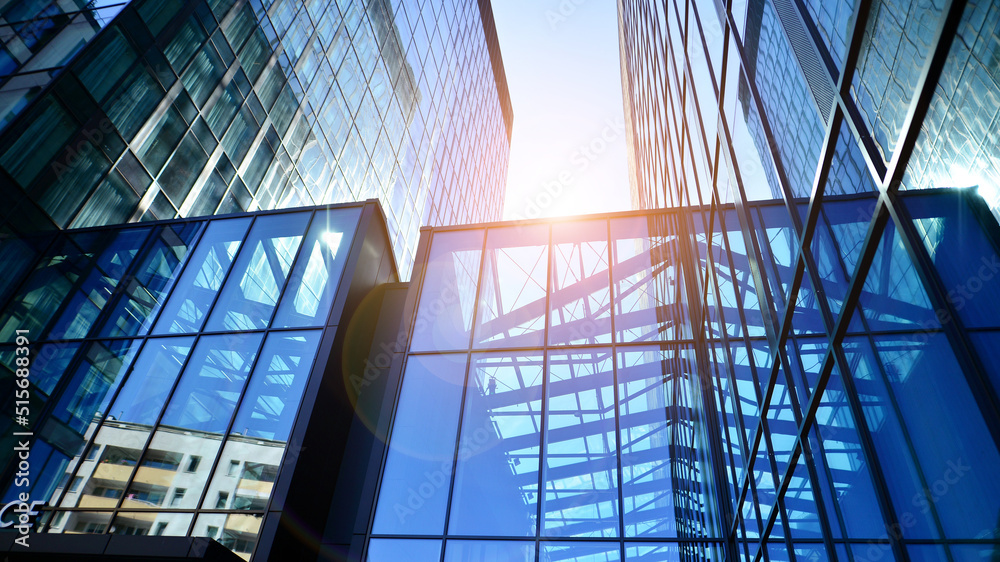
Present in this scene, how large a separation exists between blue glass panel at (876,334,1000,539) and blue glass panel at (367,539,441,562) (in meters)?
8.86

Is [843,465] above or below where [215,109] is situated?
below

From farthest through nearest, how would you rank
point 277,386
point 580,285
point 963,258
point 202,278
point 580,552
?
point 202,278 → point 580,285 → point 277,386 → point 580,552 → point 963,258

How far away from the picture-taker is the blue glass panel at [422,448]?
37.4 ft

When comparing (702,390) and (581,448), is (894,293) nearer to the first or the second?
(702,390)

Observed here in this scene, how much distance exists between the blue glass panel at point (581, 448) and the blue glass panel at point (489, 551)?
19.1 inches

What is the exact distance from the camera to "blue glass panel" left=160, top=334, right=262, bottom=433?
12750 millimetres

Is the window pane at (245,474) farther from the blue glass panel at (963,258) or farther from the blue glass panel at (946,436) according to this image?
the blue glass panel at (963,258)

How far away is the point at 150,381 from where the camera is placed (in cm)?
1364

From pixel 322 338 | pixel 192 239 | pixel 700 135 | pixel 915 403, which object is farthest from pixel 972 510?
pixel 192 239

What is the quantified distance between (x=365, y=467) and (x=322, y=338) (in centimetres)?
307

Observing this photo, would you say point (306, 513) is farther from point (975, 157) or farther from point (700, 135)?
point (975, 157)

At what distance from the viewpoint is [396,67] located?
3275cm

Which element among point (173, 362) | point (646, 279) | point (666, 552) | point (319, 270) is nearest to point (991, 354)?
point (666, 552)

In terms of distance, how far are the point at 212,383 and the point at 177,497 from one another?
253 centimetres
